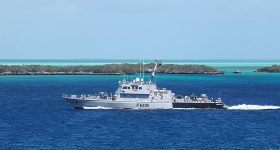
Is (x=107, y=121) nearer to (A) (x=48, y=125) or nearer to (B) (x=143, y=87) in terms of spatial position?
(A) (x=48, y=125)

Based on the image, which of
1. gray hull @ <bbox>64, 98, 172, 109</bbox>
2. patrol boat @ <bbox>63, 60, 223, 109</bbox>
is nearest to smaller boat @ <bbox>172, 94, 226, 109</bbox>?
patrol boat @ <bbox>63, 60, 223, 109</bbox>

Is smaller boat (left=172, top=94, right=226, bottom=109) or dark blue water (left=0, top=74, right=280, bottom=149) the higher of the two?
smaller boat (left=172, top=94, right=226, bottom=109)

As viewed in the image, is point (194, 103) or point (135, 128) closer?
point (135, 128)

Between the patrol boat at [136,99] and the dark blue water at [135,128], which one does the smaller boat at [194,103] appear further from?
the dark blue water at [135,128]

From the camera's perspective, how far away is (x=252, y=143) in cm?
7406

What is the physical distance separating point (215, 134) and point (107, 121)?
17.3m

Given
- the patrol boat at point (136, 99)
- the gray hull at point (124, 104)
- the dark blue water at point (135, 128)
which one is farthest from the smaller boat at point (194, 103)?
the dark blue water at point (135, 128)

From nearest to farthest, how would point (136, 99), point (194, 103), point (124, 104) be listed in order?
point (136, 99) → point (124, 104) → point (194, 103)

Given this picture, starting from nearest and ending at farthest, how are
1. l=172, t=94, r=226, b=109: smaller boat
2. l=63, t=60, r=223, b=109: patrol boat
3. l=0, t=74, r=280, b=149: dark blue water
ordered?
l=0, t=74, r=280, b=149: dark blue water < l=63, t=60, r=223, b=109: patrol boat < l=172, t=94, r=226, b=109: smaller boat

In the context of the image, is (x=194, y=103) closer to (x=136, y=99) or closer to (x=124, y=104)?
(x=136, y=99)

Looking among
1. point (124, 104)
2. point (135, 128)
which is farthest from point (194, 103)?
point (135, 128)

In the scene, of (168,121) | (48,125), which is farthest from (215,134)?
(48,125)

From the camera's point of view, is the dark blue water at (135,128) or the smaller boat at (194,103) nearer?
the dark blue water at (135,128)

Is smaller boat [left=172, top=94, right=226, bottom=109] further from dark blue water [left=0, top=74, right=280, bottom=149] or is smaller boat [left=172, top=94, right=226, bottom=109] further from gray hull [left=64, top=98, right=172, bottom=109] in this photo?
dark blue water [left=0, top=74, right=280, bottom=149]
